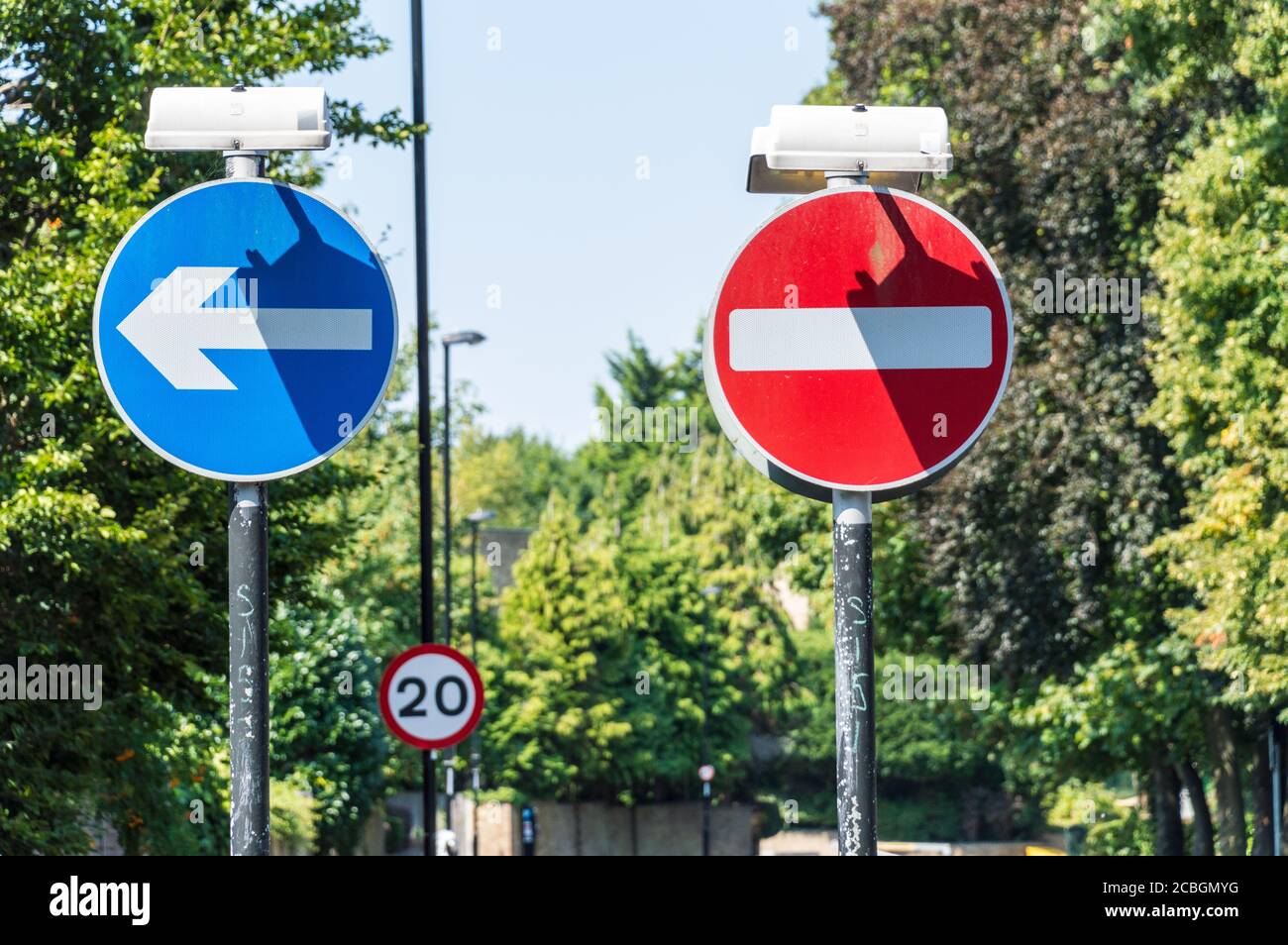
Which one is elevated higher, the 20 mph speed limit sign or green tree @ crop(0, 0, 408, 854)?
green tree @ crop(0, 0, 408, 854)

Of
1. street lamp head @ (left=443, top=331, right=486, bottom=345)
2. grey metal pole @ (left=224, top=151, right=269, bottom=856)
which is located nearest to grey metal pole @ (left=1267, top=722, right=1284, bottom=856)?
street lamp head @ (left=443, top=331, right=486, bottom=345)

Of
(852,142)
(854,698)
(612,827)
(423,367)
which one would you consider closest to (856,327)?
(852,142)

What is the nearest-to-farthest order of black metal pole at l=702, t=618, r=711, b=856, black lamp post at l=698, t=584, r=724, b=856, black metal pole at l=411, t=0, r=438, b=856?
black metal pole at l=411, t=0, r=438, b=856
black lamp post at l=698, t=584, r=724, b=856
black metal pole at l=702, t=618, r=711, b=856

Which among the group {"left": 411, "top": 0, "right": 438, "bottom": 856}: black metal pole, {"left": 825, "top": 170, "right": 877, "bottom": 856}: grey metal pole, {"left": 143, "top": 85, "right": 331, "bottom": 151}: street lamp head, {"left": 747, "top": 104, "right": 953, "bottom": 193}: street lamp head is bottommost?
{"left": 825, "top": 170, "right": 877, "bottom": 856}: grey metal pole

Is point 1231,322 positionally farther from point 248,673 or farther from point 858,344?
point 248,673

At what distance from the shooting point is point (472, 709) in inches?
512

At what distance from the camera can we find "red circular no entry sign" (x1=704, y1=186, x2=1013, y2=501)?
2.76 m

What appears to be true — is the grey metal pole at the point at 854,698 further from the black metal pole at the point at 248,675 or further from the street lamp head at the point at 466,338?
the street lamp head at the point at 466,338

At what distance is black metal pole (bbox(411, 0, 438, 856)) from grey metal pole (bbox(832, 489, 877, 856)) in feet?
52.1

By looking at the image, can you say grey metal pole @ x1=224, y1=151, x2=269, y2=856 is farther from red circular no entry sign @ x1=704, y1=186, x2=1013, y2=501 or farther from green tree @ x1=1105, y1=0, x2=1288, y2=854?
green tree @ x1=1105, y1=0, x2=1288, y2=854

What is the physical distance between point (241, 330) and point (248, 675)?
59 cm
